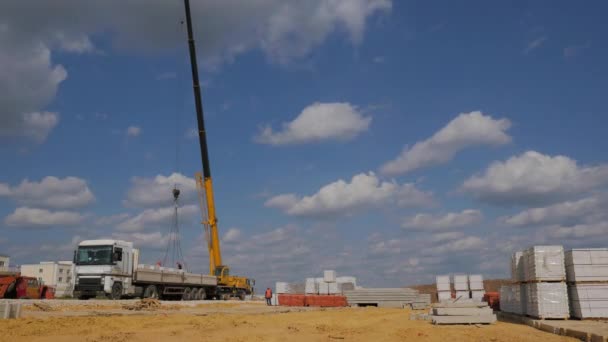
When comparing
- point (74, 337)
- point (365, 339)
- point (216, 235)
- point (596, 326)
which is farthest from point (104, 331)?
point (216, 235)

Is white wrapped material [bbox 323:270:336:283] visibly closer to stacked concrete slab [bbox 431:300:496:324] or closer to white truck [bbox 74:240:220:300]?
white truck [bbox 74:240:220:300]

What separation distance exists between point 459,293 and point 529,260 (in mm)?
15281

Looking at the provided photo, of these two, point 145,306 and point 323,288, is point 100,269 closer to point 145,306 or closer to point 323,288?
point 145,306

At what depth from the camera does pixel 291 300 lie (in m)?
34.6

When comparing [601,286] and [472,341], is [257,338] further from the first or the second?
[601,286]

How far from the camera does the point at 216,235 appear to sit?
117ft

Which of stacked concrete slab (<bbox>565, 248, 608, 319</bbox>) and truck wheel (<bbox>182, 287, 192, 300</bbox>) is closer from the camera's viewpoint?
stacked concrete slab (<bbox>565, 248, 608, 319</bbox>)

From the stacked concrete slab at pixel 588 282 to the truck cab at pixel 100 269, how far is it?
821 inches

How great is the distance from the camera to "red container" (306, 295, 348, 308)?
3434 centimetres

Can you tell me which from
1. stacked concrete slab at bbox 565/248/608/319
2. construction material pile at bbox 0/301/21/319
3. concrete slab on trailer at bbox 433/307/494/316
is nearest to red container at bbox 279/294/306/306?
concrete slab on trailer at bbox 433/307/494/316

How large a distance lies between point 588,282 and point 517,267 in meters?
3.08

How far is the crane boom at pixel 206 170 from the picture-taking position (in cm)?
3544

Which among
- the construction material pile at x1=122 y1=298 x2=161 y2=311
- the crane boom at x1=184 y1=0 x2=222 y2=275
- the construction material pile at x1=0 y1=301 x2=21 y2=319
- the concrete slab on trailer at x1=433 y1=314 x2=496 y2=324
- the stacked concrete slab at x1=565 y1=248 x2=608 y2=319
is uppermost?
the crane boom at x1=184 y1=0 x2=222 y2=275

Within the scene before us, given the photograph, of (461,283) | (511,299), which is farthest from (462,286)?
(511,299)
